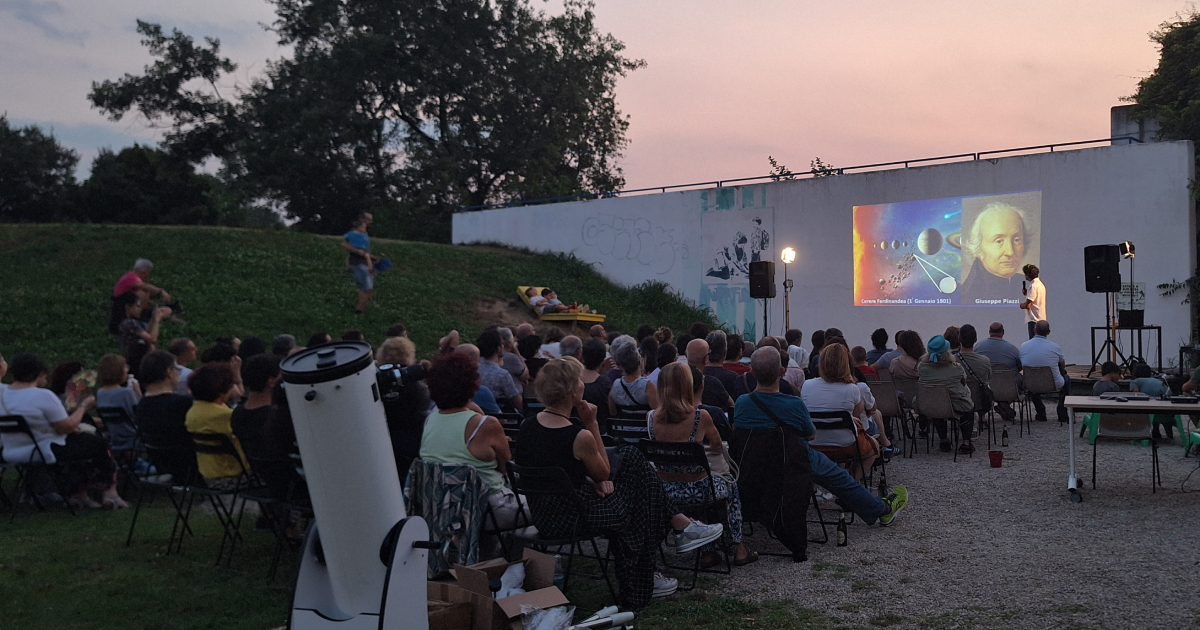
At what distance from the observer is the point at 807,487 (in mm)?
5004

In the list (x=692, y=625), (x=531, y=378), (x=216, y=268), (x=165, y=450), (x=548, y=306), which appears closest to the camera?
(x=692, y=625)

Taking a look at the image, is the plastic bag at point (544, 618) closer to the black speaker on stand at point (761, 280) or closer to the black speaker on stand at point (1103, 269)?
the black speaker on stand at point (1103, 269)

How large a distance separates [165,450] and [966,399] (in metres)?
6.56

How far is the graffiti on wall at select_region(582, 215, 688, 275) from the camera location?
21103mm

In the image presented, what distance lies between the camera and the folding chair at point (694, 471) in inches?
179

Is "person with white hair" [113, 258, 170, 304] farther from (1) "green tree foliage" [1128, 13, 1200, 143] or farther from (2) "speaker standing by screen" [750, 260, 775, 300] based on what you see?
(1) "green tree foliage" [1128, 13, 1200, 143]

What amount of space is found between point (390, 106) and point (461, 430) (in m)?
27.8

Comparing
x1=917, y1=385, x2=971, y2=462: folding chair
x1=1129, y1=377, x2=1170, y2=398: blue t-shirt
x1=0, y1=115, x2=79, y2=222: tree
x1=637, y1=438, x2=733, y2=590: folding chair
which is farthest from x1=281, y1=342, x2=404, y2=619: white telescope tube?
x1=0, y1=115, x2=79, y2=222: tree

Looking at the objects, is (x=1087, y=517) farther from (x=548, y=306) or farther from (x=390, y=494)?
(x=548, y=306)

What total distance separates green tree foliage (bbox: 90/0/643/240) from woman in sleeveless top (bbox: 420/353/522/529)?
78.9 ft

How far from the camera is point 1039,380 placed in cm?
998

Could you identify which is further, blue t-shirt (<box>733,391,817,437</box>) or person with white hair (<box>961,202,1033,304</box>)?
person with white hair (<box>961,202,1033,304</box>)

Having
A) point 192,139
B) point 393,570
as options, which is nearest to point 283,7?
point 192,139

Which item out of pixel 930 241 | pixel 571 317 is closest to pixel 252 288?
pixel 571 317
